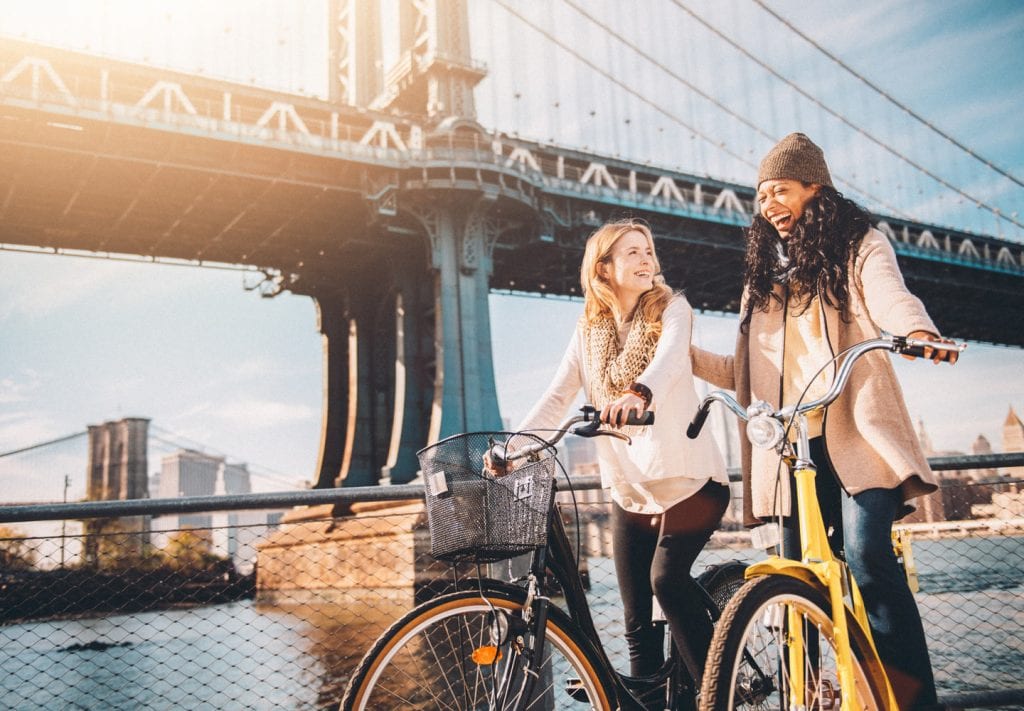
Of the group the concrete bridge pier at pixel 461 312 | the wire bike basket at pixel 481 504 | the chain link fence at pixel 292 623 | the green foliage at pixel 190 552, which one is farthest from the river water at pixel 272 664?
the concrete bridge pier at pixel 461 312

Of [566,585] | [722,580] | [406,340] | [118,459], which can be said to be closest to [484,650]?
[566,585]

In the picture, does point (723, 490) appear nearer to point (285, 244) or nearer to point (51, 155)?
point (51, 155)

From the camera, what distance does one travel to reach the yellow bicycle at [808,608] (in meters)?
2.01

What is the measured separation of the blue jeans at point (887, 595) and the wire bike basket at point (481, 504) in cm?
82

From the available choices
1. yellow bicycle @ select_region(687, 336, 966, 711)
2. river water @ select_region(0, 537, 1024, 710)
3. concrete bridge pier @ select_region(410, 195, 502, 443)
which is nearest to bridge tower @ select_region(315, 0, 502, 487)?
concrete bridge pier @ select_region(410, 195, 502, 443)

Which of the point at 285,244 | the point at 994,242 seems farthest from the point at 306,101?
the point at 994,242

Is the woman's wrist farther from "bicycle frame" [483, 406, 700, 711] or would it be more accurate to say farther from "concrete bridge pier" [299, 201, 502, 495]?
"concrete bridge pier" [299, 201, 502, 495]

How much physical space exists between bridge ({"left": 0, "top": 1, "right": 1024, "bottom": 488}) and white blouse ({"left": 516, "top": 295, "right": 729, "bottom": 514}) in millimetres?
19912

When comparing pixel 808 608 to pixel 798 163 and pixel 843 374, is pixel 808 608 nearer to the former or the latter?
pixel 843 374

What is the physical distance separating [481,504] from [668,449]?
654mm

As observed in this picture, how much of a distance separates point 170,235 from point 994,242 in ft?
116

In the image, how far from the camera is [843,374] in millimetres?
2102

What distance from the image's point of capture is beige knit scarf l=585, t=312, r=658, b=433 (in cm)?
261

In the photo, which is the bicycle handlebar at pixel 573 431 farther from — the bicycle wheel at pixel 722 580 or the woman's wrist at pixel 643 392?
the bicycle wheel at pixel 722 580
